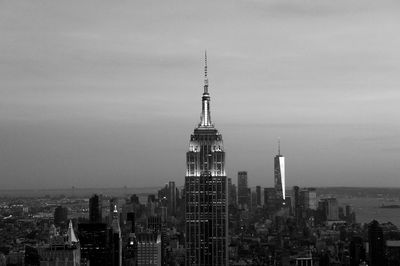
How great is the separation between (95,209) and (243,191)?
574cm

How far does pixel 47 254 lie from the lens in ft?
69.1

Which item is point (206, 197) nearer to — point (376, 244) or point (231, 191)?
point (231, 191)

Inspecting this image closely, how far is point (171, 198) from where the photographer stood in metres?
31.6

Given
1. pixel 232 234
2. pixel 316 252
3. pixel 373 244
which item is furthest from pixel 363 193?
pixel 232 234

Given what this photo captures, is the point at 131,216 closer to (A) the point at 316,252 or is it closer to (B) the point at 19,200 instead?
(A) the point at 316,252

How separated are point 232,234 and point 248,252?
0.87m

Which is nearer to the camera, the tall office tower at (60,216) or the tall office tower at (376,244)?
the tall office tower at (60,216)

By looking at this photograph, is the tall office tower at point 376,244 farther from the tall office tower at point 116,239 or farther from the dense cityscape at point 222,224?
the tall office tower at point 116,239

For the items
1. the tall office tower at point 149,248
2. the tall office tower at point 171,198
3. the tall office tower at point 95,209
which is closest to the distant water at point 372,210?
the tall office tower at point 171,198

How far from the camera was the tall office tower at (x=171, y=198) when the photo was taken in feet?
102

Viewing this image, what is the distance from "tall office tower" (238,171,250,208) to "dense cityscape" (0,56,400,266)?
0.10 ft

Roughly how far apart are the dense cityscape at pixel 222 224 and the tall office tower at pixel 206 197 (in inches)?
1.3

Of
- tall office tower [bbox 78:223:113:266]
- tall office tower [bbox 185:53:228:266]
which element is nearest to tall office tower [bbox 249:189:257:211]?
tall office tower [bbox 185:53:228:266]

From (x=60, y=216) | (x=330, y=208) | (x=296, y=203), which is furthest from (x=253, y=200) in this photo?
(x=60, y=216)
